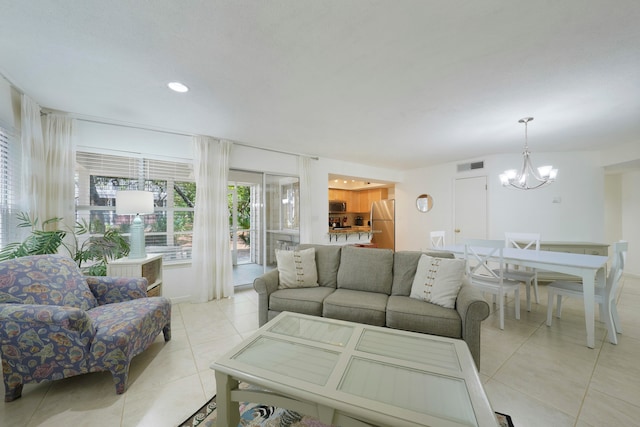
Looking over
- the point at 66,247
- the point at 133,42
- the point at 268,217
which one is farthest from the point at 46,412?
the point at 268,217

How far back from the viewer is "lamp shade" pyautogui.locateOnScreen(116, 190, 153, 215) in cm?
270

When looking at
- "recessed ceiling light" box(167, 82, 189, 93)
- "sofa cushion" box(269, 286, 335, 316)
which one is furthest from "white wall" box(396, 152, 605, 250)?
"recessed ceiling light" box(167, 82, 189, 93)

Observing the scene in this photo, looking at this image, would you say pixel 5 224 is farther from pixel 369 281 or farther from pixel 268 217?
pixel 369 281

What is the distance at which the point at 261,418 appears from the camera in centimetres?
149

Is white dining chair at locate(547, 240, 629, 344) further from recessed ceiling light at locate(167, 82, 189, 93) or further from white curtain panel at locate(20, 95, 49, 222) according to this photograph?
white curtain panel at locate(20, 95, 49, 222)

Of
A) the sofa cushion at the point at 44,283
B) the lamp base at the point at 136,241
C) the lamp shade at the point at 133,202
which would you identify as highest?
the lamp shade at the point at 133,202

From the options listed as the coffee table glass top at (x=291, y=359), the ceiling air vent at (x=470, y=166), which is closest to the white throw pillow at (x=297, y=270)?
the coffee table glass top at (x=291, y=359)

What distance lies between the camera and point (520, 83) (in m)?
2.22

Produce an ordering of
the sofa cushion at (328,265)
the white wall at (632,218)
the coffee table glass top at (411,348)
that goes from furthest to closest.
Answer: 1. the white wall at (632,218)
2. the sofa cushion at (328,265)
3. the coffee table glass top at (411,348)

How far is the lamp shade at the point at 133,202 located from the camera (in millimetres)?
2695

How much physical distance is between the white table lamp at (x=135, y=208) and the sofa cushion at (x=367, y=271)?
2.35 meters

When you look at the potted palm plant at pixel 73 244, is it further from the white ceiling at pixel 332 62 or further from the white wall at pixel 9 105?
the white ceiling at pixel 332 62

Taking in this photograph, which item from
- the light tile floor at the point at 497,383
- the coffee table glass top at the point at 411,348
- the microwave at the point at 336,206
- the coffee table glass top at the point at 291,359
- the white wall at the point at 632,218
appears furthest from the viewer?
the microwave at the point at 336,206

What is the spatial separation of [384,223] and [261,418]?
5.88 meters
